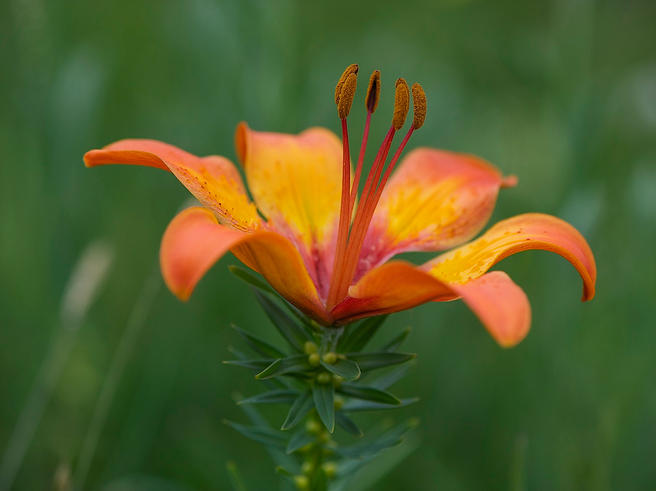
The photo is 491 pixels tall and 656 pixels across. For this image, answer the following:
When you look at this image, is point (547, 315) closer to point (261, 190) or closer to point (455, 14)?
Result: point (261, 190)

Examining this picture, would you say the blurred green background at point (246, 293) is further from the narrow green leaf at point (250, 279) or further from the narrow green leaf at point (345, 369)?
the narrow green leaf at point (345, 369)

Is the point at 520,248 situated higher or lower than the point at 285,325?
higher

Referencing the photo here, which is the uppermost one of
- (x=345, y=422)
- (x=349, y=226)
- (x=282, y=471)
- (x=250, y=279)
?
(x=349, y=226)

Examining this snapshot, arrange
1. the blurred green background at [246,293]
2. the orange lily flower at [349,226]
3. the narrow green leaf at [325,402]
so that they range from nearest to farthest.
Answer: the orange lily flower at [349,226], the narrow green leaf at [325,402], the blurred green background at [246,293]

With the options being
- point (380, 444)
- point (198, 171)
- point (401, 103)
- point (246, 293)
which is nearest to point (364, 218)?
point (401, 103)

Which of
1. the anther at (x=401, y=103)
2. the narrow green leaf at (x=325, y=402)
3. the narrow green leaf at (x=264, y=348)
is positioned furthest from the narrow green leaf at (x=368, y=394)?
the anther at (x=401, y=103)

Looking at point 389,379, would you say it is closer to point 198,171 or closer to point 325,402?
point 325,402

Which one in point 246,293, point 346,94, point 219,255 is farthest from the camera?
point 246,293
